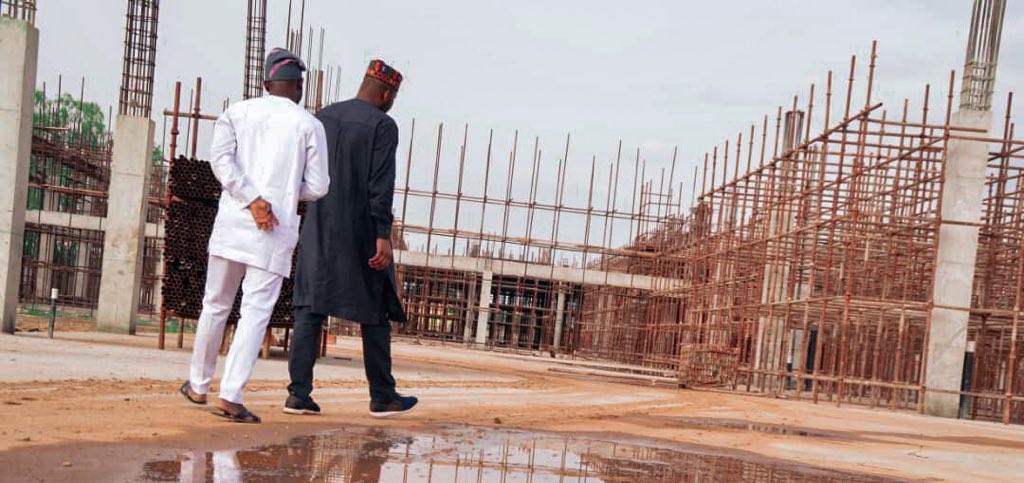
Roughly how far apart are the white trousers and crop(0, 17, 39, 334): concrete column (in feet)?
28.0

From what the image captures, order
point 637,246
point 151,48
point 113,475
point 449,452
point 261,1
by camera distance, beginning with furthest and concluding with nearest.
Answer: point 637,246, point 261,1, point 151,48, point 449,452, point 113,475

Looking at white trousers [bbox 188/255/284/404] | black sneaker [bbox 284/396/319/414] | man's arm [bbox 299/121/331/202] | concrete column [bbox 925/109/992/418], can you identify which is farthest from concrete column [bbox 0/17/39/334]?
concrete column [bbox 925/109/992/418]

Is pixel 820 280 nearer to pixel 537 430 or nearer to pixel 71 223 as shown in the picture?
pixel 71 223

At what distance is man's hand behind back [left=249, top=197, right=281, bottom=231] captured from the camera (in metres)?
5.39

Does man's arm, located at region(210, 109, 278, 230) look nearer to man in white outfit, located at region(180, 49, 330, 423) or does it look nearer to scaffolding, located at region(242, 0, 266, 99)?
man in white outfit, located at region(180, 49, 330, 423)

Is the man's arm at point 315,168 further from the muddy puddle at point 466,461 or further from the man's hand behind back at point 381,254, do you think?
the muddy puddle at point 466,461

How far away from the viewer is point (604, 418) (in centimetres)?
825

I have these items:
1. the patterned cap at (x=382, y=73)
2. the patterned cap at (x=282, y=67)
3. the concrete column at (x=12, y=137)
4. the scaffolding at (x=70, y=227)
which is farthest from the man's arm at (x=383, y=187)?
the scaffolding at (x=70, y=227)

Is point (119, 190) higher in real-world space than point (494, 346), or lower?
higher

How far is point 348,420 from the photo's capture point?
602 centimetres

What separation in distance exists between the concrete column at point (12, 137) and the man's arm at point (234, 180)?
339 inches

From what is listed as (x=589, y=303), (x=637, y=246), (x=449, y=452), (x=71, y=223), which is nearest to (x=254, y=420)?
(x=449, y=452)

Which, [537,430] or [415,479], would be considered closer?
[415,479]

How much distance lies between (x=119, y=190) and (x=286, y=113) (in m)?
12.6
